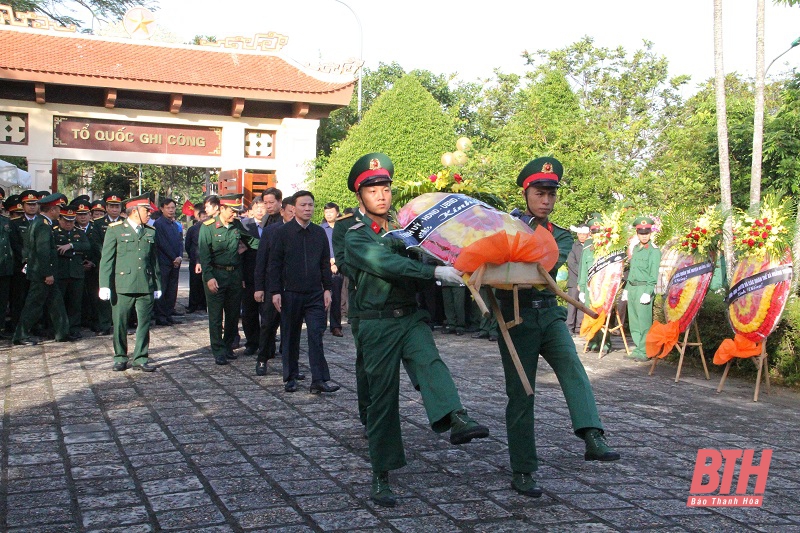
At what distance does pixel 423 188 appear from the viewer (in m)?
10.9

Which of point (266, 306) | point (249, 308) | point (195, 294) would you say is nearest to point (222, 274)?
point (249, 308)

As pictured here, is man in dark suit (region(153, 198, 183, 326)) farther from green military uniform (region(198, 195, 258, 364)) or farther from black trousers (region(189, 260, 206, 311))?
green military uniform (region(198, 195, 258, 364))

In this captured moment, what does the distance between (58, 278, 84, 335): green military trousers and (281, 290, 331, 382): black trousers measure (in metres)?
5.13

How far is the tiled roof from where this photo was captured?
19594mm

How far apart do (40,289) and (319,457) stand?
6.93 meters

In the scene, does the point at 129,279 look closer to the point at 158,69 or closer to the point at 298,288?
the point at 298,288

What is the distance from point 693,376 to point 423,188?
13.3ft

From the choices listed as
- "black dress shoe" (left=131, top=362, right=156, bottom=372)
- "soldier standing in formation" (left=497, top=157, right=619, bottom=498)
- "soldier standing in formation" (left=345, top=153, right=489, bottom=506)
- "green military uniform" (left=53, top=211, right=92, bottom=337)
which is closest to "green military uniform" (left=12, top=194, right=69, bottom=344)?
"green military uniform" (left=53, top=211, right=92, bottom=337)

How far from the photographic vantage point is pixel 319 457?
565 cm

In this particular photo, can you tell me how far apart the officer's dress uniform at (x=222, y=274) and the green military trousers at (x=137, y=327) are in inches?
30.8

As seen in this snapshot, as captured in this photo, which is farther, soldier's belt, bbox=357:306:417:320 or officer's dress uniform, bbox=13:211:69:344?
officer's dress uniform, bbox=13:211:69:344

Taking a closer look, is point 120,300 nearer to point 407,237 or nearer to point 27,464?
point 27,464

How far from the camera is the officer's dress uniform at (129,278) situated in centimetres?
902

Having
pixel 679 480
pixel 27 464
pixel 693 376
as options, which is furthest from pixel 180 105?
pixel 679 480
